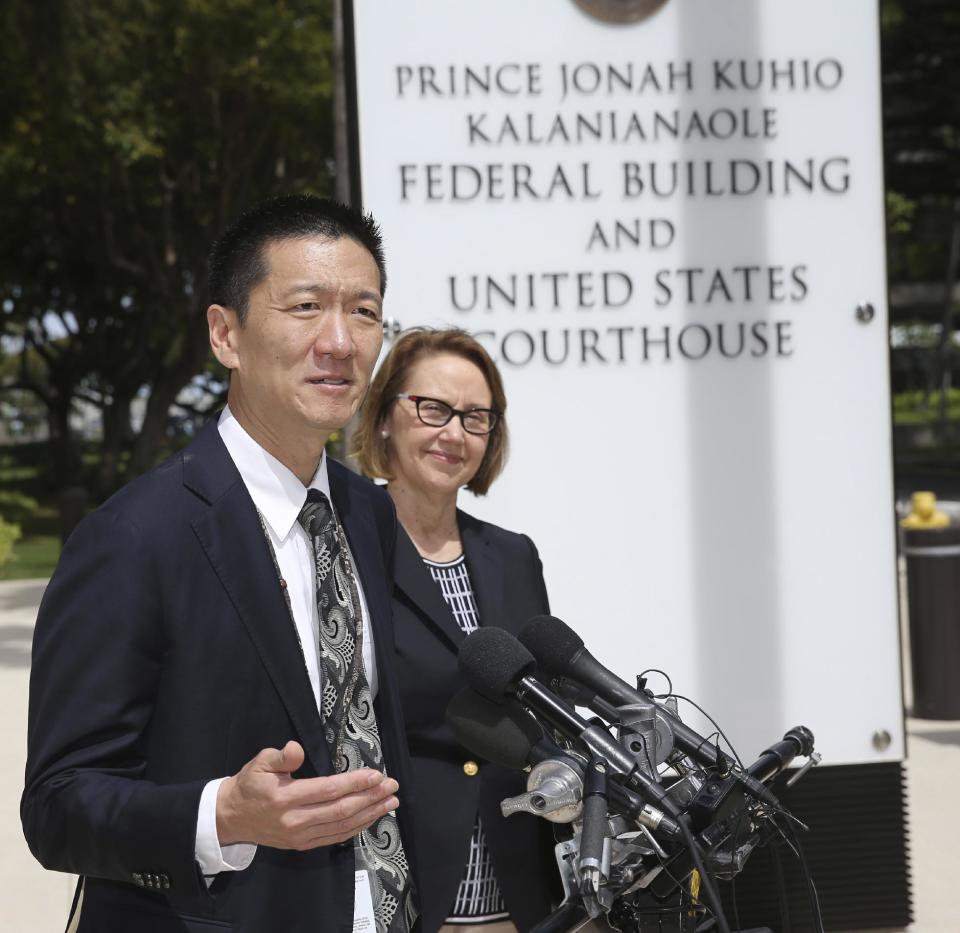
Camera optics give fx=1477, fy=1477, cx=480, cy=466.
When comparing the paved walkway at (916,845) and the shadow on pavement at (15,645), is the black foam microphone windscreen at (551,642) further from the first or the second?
the shadow on pavement at (15,645)

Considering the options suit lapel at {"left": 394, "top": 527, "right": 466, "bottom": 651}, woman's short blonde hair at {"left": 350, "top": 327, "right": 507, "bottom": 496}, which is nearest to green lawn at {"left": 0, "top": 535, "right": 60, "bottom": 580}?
woman's short blonde hair at {"left": 350, "top": 327, "right": 507, "bottom": 496}

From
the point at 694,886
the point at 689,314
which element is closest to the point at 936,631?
the point at 689,314

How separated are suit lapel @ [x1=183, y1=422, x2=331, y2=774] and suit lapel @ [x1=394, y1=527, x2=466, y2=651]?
1.14 m

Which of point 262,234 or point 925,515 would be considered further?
point 925,515

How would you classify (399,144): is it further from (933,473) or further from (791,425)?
(933,473)

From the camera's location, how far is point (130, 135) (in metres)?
23.1

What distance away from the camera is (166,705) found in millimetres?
2074

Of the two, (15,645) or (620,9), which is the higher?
(620,9)

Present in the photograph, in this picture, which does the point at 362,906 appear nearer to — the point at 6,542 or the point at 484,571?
the point at 484,571

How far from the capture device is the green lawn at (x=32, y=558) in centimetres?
2019

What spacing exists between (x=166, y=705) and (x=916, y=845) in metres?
5.30

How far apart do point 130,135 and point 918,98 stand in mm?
17609

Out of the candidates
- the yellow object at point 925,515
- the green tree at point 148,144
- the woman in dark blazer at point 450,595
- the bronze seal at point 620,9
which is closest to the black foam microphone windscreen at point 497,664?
the woman in dark blazer at point 450,595

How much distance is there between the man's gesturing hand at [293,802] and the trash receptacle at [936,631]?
23.8ft
